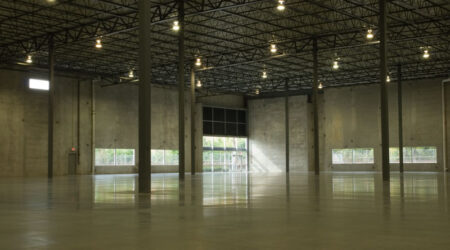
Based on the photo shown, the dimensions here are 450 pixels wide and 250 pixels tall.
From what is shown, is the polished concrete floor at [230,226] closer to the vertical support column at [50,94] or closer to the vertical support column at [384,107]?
the vertical support column at [384,107]

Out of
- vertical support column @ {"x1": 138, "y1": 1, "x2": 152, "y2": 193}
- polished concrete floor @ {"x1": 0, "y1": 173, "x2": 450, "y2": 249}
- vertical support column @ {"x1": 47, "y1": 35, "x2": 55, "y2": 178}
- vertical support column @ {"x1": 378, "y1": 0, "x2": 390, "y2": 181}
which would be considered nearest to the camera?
polished concrete floor @ {"x1": 0, "y1": 173, "x2": 450, "y2": 249}

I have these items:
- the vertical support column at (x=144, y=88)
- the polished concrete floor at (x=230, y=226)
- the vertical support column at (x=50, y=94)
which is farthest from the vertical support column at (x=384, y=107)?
the vertical support column at (x=50, y=94)

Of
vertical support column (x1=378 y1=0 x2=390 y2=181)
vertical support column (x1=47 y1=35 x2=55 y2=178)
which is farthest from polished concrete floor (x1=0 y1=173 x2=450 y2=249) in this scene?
vertical support column (x1=47 y1=35 x2=55 y2=178)

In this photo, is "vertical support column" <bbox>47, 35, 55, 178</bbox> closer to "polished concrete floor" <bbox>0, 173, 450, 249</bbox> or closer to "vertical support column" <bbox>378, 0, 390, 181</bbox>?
"vertical support column" <bbox>378, 0, 390, 181</bbox>

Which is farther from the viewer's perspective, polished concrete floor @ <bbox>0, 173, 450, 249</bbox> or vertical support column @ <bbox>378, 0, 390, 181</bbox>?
vertical support column @ <bbox>378, 0, 390, 181</bbox>

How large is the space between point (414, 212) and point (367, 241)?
4359mm

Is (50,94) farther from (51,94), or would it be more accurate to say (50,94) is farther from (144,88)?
(144,88)

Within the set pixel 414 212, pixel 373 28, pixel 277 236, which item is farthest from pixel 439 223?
pixel 373 28

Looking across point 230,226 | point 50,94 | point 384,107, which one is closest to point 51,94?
point 50,94

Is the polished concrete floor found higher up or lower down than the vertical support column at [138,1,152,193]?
lower down

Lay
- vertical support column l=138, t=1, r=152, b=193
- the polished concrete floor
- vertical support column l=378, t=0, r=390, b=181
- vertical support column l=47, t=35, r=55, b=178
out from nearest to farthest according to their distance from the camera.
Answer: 1. the polished concrete floor
2. vertical support column l=138, t=1, r=152, b=193
3. vertical support column l=378, t=0, r=390, b=181
4. vertical support column l=47, t=35, r=55, b=178

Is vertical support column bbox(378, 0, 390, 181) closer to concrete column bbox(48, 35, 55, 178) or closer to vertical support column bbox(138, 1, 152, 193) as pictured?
vertical support column bbox(138, 1, 152, 193)

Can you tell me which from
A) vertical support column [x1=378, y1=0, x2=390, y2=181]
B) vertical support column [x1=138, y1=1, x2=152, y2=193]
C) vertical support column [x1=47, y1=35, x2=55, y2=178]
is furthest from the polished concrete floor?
vertical support column [x1=47, y1=35, x2=55, y2=178]

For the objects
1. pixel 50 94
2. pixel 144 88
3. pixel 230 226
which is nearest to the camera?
pixel 230 226
